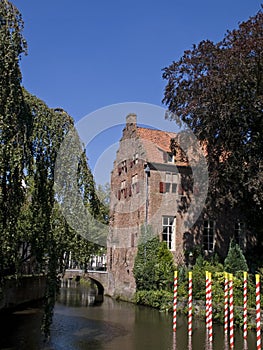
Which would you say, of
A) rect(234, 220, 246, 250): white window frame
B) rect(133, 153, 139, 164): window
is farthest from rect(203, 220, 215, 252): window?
rect(133, 153, 139, 164): window

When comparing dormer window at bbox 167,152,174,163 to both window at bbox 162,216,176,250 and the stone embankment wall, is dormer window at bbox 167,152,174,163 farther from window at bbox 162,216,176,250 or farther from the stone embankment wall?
the stone embankment wall

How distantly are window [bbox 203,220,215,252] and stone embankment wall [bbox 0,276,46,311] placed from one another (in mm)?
10316

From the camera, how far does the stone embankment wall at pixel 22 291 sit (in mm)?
17436

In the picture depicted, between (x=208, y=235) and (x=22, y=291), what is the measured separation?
11.7m

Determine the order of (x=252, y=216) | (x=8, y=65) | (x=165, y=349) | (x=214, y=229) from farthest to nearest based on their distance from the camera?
(x=214, y=229), (x=252, y=216), (x=165, y=349), (x=8, y=65)

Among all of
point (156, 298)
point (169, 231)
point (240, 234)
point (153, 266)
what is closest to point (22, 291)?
point (156, 298)

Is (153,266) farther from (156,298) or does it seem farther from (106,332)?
(106,332)

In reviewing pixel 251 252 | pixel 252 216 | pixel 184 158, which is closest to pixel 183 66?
pixel 184 158

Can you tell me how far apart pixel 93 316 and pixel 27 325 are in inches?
156

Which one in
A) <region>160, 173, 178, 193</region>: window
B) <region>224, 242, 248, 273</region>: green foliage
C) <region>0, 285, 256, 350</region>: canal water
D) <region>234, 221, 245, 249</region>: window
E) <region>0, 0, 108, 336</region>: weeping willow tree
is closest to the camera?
<region>0, 0, 108, 336</region>: weeping willow tree

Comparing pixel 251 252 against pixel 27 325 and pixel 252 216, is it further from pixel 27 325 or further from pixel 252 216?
pixel 27 325

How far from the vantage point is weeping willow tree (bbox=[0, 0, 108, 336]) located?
754 centimetres

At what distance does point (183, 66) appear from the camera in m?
21.3

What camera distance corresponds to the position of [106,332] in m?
13.8
